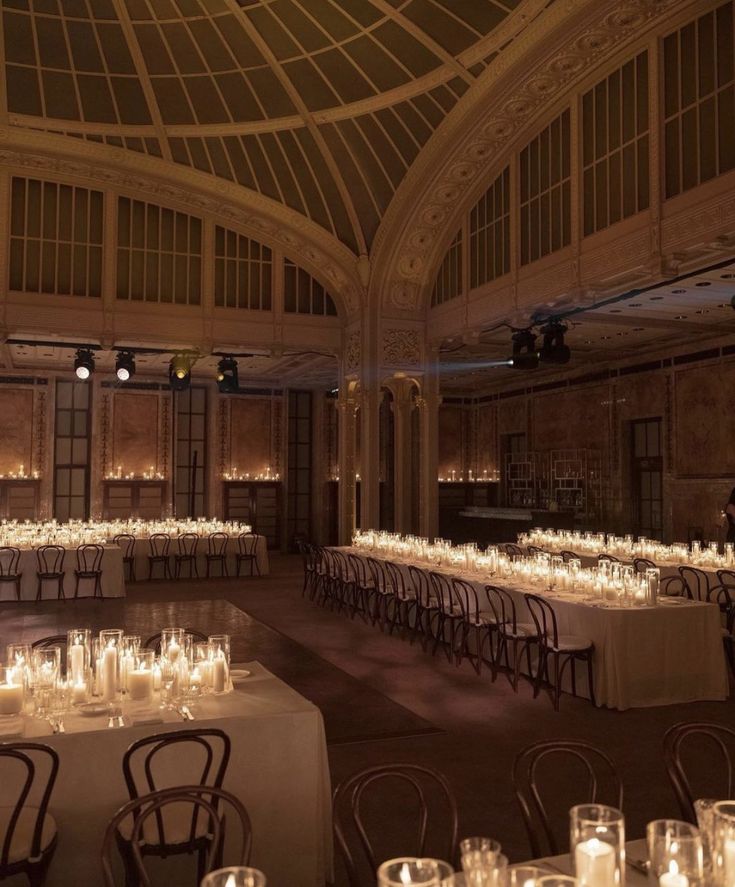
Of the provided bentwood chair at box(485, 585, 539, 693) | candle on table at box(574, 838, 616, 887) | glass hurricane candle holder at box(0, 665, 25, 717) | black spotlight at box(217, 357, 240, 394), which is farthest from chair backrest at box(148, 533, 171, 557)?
candle on table at box(574, 838, 616, 887)

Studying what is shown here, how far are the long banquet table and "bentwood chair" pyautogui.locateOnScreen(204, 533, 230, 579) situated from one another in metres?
9.89

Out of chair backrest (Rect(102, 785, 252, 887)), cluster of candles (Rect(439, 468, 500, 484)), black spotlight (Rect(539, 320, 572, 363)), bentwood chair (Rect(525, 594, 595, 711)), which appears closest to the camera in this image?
chair backrest (Rect(102, 785, 252, 887))

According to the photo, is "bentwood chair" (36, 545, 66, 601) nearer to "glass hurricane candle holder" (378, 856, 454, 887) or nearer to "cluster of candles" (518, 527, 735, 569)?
"cluster of candles" (518, 527, 735, 569)

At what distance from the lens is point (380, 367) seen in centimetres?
1590

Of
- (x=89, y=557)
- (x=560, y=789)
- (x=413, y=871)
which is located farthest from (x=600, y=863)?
(x=89, y=557)

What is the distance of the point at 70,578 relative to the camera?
540 inches

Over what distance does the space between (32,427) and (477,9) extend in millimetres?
15489

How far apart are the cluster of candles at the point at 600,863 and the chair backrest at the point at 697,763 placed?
1232 millimetres

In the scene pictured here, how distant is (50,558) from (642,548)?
934cm

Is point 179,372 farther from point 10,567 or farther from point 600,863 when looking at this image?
point 600,863

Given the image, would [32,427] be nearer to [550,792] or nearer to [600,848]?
[550,792]

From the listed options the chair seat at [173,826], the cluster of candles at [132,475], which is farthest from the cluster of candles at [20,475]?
the chair seat at [173,826]

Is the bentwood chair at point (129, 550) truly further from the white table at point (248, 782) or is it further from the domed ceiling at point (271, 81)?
the white table at point (248, 782)

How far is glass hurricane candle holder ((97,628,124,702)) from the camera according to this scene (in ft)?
14.6
